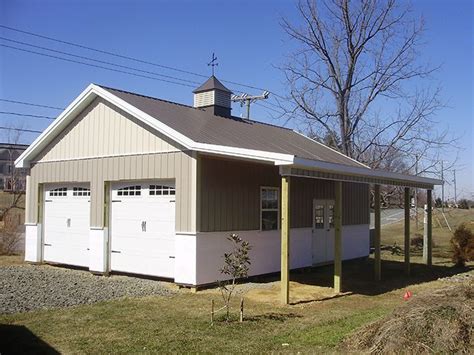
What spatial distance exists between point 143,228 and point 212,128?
3142 millimetres

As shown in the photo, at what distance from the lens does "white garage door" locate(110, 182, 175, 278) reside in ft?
41.2

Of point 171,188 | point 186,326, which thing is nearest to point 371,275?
point 171,188

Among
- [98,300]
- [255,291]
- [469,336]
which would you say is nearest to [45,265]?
[98,300]

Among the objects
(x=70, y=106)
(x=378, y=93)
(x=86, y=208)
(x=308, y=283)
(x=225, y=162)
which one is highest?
(x=378, y=93)

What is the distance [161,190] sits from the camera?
12.7m

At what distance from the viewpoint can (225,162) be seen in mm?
12492

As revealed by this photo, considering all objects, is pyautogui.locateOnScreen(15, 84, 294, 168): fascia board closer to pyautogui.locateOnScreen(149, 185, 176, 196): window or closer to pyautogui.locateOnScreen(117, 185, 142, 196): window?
pyautogui.locateOnScreen(149, 185, 176, 196): window

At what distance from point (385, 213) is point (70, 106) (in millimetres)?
46401

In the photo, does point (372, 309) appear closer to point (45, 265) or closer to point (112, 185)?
A: point (112, 185)

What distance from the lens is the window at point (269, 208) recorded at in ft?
45.2

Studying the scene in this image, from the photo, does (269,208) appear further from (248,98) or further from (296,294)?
(248,98)

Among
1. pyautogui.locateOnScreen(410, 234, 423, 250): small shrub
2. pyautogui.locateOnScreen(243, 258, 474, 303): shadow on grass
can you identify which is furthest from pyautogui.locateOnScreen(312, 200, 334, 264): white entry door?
pyautogui.locateOnScreen(410, 234, 423, 250): small shrub

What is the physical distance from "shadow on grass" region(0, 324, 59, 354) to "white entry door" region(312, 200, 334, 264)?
990 centimetres

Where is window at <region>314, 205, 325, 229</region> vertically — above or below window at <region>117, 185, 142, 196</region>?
below
